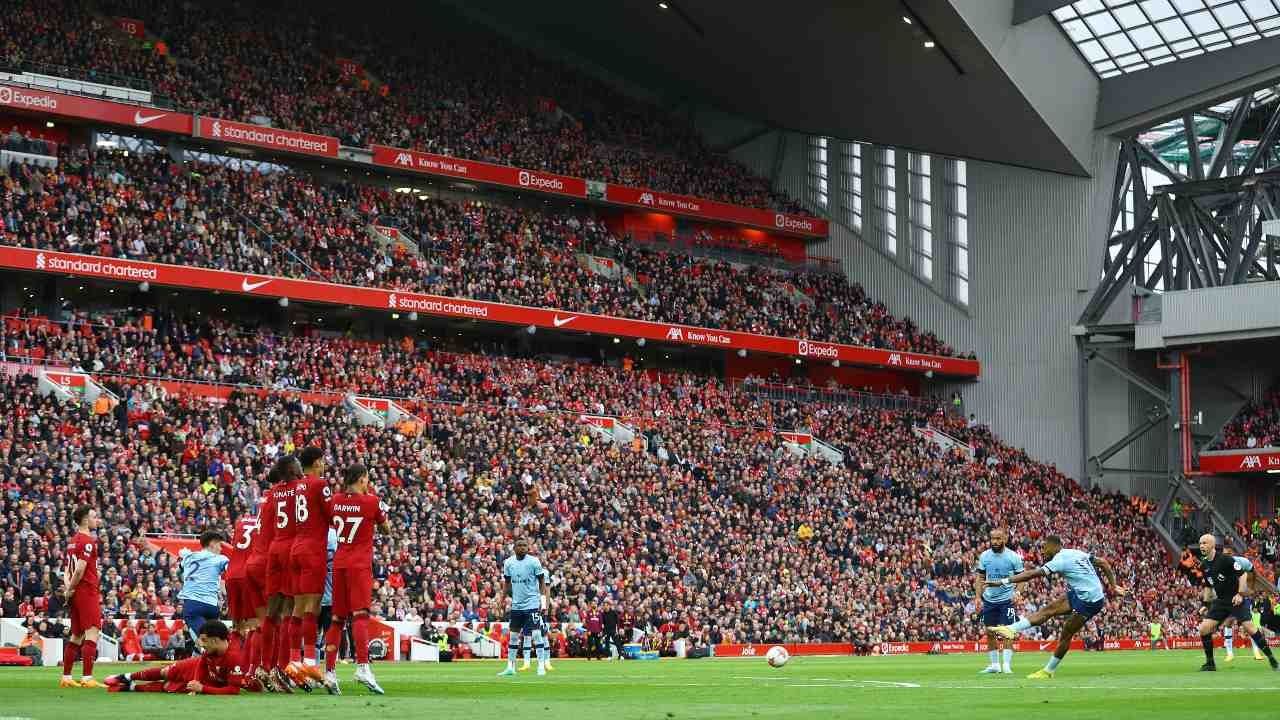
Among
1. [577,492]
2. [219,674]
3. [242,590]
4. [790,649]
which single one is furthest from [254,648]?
[577,492]

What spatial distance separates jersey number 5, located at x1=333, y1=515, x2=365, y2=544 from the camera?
16359 mm

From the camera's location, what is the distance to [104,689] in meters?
17.5

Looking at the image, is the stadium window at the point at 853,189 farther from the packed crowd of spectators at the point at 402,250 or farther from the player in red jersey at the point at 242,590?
the player in red jersey at the point at 242,590

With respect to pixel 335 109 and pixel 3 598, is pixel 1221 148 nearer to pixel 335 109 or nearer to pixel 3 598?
pixel 335 109

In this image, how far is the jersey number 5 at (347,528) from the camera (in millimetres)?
16359

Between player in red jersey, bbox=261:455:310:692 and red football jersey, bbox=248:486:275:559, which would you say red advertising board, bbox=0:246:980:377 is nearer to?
red football jersey, bbox=248:486:275:559

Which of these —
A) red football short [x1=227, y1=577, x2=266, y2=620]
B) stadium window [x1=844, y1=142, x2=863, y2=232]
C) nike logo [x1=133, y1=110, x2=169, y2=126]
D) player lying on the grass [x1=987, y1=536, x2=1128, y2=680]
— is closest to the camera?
red football short [x1=227, y1=577, x2=266, y2=620]

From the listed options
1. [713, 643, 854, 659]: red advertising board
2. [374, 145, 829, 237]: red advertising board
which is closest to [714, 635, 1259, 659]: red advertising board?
[713, 643, 854, 659]: red advertising board

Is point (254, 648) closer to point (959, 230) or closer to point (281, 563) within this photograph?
point (281, 563)

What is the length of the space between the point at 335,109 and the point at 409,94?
4532 millimetres

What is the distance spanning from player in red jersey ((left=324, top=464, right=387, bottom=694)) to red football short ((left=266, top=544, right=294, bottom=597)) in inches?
19.1

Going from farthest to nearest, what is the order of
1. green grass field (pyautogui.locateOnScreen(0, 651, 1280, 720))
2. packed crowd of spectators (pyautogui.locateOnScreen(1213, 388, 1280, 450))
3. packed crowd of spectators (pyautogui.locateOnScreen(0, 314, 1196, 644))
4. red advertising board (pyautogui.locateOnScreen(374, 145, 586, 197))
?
packed crowd of spectators (pyautogui.locateOnScreen(1213, 388, 1280, 450))
red advertising board (pyautogui.locateOnScreen(374, 145, 586, 197))
packed crowd of spectators (pyautogui.locateOnScreen(0, 314, 1196, 644))
green grass field (pyautogui.locateOnScreen(0, 651, 1280, 720))

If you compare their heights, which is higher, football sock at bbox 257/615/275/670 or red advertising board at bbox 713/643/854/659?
football sock at bbox 257/615/275/670

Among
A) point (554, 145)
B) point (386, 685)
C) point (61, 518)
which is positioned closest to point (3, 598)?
point (61, 518)
